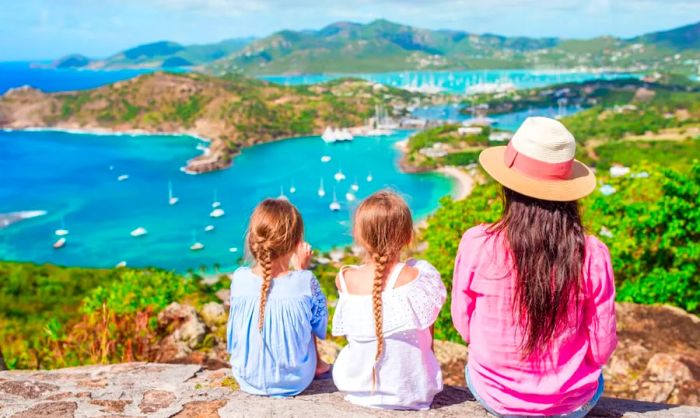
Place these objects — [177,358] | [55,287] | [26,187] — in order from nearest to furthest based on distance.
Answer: [177,358], [55,287], [26,187]

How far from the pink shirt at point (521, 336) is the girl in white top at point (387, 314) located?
23 cm

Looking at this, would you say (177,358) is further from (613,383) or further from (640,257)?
(640,257)

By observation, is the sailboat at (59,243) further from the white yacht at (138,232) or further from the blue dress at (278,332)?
the blue dress at (278,332)

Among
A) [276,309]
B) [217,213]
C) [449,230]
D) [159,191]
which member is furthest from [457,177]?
[276,309]

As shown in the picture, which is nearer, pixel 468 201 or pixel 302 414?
pixel 302 414

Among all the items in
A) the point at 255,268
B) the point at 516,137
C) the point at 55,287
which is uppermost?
the point at 516,137

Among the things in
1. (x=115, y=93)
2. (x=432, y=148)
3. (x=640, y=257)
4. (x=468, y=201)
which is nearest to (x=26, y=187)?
(x=115, y=93)

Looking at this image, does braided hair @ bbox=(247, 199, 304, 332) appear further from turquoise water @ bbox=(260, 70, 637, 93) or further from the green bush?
turquoise water @ bbox=(260, 70, 637, 93)

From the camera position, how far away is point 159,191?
179 ft

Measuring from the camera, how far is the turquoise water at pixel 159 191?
3822 centimetres

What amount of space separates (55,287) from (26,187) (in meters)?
41.7

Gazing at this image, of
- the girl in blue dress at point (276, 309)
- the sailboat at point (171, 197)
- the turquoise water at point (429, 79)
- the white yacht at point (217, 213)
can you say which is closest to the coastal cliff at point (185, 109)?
the sailboat at point (171, 197)

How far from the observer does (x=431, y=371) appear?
2762 millimetres

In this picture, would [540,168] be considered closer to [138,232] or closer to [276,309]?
[276,309]
